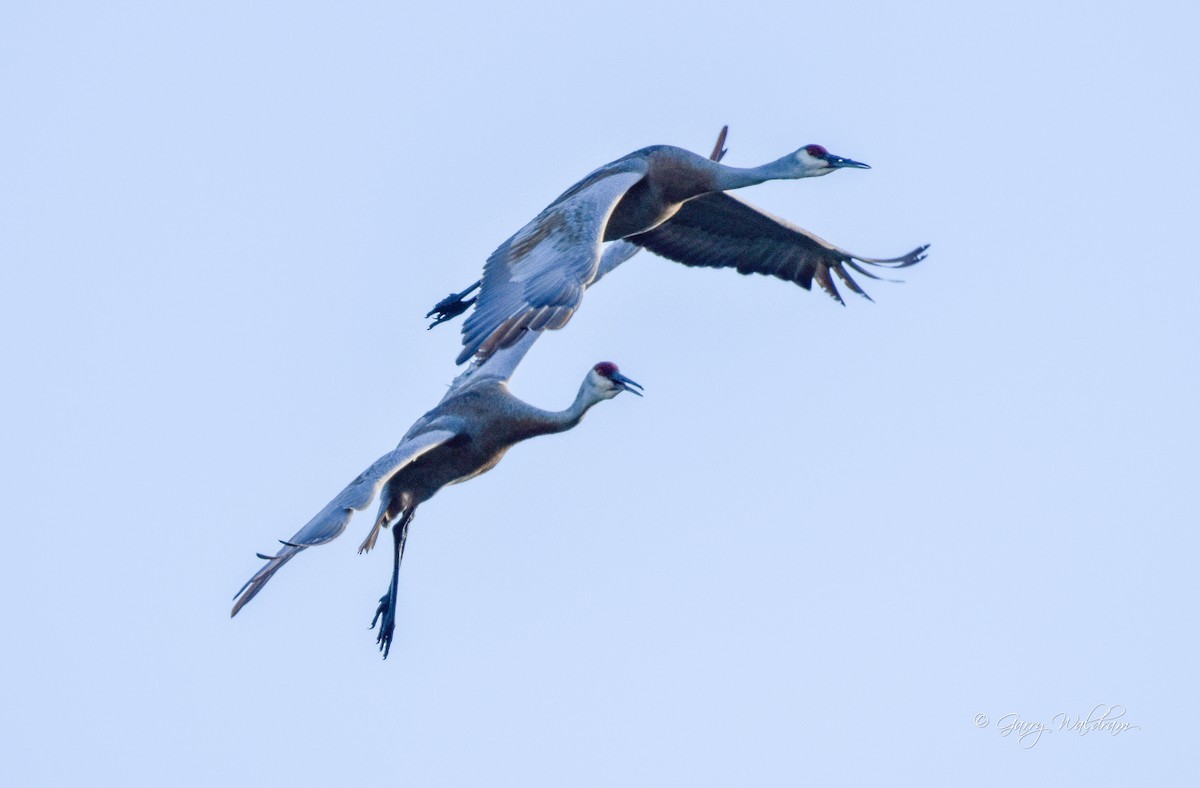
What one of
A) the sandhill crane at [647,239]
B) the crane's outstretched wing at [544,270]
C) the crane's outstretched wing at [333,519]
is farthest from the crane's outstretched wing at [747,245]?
the crane's outstretched wing at [333,519]

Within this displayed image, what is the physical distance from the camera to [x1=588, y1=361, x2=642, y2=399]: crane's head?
1520 centimetres

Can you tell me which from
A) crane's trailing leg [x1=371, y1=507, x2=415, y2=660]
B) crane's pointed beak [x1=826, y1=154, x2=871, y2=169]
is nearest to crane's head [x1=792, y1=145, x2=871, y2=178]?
crane's pointed beak [x1=826, y1=154, x2=871, y2=169]

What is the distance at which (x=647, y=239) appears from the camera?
16.6 meters

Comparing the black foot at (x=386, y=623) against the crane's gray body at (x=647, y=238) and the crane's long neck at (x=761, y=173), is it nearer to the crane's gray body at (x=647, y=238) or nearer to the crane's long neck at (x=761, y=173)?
the crane's gray body at (x=647, y=238)

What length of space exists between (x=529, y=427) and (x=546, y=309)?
2308 millimetres

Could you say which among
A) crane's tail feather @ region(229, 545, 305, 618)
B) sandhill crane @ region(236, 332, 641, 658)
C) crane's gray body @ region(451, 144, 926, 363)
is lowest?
crane's tail feather @ region(229, 545, 305, 618)

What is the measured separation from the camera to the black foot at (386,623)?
16.5 m

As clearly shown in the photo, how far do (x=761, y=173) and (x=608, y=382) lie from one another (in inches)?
70.3

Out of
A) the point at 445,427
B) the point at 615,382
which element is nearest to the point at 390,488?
the point at 445,427

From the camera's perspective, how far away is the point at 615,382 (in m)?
15.2

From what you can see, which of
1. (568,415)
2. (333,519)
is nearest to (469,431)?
(568,415)

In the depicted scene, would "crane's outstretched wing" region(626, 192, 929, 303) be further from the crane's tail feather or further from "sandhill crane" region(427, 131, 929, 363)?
the crane's tail feather

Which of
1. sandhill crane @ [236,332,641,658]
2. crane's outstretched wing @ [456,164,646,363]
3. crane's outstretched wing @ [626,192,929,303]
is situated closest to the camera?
crane's outstretched wing @ [456,164,646,363]

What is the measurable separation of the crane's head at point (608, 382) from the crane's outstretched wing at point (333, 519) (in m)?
1.36
